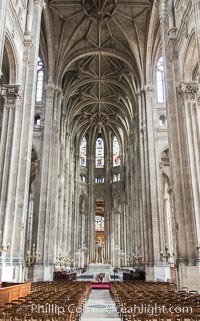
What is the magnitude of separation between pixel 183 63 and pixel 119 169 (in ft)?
109

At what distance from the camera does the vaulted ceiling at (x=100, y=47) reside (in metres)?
29.2

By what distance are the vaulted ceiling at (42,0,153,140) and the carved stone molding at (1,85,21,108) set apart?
1456 cm

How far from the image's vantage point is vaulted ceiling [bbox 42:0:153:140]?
29.2 m

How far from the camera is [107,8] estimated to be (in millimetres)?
29297

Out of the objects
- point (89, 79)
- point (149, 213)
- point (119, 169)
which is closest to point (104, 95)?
point (89, 79)

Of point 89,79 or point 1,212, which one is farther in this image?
point 89,79

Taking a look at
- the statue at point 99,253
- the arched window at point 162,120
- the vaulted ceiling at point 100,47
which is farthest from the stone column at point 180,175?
the statue at point 99,253

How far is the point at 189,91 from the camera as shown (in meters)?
17.0

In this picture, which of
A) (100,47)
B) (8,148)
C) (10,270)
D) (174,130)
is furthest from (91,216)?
(10,270)

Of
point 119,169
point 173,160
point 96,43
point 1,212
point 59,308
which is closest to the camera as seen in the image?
point 59,308

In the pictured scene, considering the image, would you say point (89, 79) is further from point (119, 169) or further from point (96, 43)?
point (119, 169)

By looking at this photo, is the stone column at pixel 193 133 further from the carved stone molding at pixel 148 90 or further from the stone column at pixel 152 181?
the carved stone molding at pixel 148 90

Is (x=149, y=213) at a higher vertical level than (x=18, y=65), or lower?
lower

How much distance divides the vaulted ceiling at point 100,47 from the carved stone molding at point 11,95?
1456 centimetres
